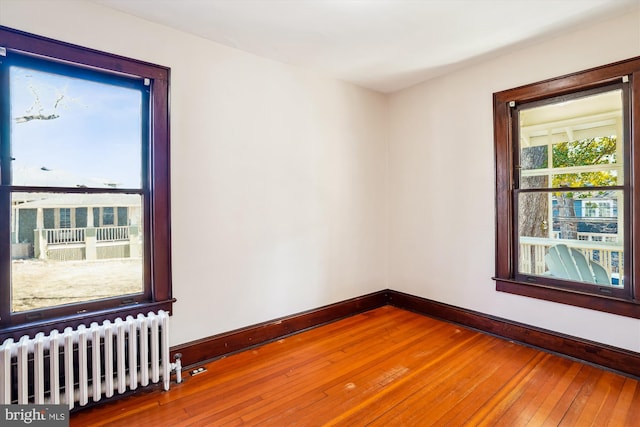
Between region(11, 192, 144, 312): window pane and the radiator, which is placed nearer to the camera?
the radiator

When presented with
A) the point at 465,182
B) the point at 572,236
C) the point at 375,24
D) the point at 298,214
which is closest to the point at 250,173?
the point at 298,214

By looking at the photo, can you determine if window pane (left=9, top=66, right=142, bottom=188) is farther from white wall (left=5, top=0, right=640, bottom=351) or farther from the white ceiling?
the white ceiling

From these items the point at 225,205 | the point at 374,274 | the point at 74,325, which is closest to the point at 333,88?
the point at 225,205

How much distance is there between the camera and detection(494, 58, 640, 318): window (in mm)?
2488

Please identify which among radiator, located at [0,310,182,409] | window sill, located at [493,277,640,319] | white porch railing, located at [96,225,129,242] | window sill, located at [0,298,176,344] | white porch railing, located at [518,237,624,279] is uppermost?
white porch railing, located at [96,225,129,242]

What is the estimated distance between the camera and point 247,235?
9.69ft

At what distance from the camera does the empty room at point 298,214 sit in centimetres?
207

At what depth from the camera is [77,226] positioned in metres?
2.28

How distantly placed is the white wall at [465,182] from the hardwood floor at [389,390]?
40cm

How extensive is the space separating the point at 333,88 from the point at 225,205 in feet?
6.19
